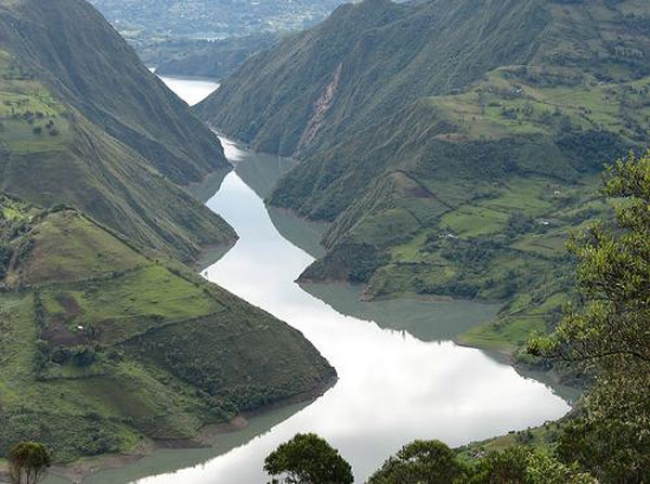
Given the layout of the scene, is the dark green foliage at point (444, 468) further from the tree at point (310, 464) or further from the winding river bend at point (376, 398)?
the winding river bend at point (376, 398)

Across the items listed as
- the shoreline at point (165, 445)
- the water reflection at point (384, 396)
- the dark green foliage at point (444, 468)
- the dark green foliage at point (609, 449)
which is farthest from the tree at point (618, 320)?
the shoreline at point (165, 445)

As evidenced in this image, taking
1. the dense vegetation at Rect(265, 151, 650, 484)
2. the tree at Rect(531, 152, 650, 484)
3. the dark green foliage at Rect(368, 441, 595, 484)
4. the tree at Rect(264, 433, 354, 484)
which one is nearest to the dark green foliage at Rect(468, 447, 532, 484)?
the dark green foliage at Rect(368, 441, 595, 484)

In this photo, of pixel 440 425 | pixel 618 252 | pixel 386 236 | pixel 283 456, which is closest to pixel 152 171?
pixel 386 236

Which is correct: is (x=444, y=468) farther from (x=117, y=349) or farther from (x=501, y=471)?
(x=117, y=349)

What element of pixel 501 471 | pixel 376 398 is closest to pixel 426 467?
pixel 501 471

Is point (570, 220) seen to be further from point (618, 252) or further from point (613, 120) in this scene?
point (618, 252)
